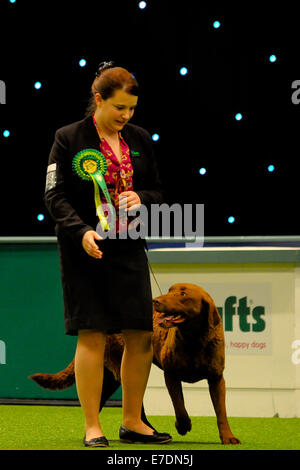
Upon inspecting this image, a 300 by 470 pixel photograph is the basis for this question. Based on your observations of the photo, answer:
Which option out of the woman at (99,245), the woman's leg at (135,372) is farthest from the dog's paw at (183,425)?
the woman at (99,245)

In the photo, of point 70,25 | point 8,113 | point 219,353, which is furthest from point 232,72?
point 219,353

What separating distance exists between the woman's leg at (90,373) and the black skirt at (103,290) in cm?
4

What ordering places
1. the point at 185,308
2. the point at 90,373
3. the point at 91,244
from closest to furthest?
the point at 91,244, the point at 90,373, the point at 185,308

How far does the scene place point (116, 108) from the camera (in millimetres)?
2221

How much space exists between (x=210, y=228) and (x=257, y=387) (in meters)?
1.29

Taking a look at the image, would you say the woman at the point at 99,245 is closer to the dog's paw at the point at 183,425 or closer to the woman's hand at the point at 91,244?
the woman's hand at the point at 91,244

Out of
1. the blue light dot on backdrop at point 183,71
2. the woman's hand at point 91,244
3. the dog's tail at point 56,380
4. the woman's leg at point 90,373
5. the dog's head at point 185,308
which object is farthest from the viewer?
the blue light dot on backdrop at point 183,71

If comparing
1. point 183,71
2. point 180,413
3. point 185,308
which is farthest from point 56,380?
point 183,71

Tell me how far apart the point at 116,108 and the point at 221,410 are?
84 cm

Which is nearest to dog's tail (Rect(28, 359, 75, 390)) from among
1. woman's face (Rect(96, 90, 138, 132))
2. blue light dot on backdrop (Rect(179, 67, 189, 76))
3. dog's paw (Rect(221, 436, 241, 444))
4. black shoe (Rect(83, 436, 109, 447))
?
black shoe (Rect(83, 436, 109, 447))

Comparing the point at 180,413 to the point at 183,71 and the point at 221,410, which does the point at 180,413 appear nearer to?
the point at 221,410

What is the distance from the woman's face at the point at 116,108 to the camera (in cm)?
221

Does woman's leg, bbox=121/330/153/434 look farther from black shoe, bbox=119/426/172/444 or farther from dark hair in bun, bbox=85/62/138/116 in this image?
dark hair in bun, bbox=85/62/138/116

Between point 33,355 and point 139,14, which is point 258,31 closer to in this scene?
point 139,14
